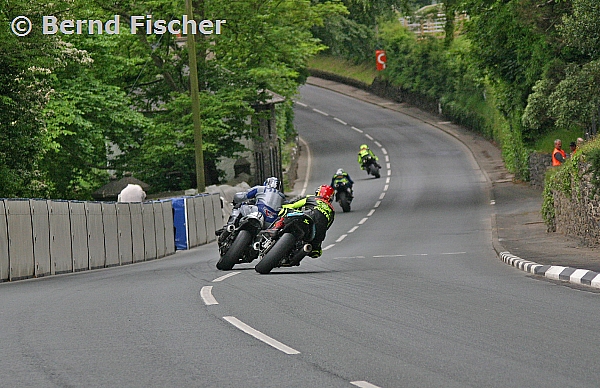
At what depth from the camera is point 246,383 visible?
6.47 metres

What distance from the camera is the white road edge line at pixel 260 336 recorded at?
772 cm

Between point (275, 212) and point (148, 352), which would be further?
point (275, 212)

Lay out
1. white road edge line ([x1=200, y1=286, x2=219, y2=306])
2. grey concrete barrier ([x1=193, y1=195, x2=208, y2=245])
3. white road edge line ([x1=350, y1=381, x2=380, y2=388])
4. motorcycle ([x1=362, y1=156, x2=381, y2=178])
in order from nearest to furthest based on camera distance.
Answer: white road edge line ([x1=350, y1=381, x2=380, y2=388]) → white road edge line ([x1=200, y1=286, x2=219, y2=306]) → grey concrete barrier ([x1=193, y1=195, x2=208, y2=245]) → motorcycle ([x1=362, y1=156, x2=381, y2=178])

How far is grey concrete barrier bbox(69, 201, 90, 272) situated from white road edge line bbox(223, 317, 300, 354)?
11504 mm

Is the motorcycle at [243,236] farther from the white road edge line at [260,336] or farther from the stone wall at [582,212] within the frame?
the white road edge line at [260,336]

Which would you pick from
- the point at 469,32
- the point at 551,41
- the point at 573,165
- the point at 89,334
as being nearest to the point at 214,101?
the point at 469,32

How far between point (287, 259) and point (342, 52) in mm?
58845

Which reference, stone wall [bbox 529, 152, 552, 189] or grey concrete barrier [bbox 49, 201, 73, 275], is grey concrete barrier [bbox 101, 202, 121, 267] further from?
stone wall [bbox 529, 152, 552, 189]

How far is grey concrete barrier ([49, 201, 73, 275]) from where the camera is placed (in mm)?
19336

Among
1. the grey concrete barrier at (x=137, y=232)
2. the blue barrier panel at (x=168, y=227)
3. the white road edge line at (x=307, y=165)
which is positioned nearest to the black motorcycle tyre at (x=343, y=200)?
the white road edge line at (x=307, y=165)

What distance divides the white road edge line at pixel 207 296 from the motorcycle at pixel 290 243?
2094mm

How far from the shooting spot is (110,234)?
74.0 ft

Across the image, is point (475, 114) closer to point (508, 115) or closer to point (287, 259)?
point (508, 115)

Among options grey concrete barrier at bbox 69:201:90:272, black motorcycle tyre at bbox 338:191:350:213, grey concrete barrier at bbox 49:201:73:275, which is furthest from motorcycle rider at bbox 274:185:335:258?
black motorcycle tyre at bbox 338:191:350:213
